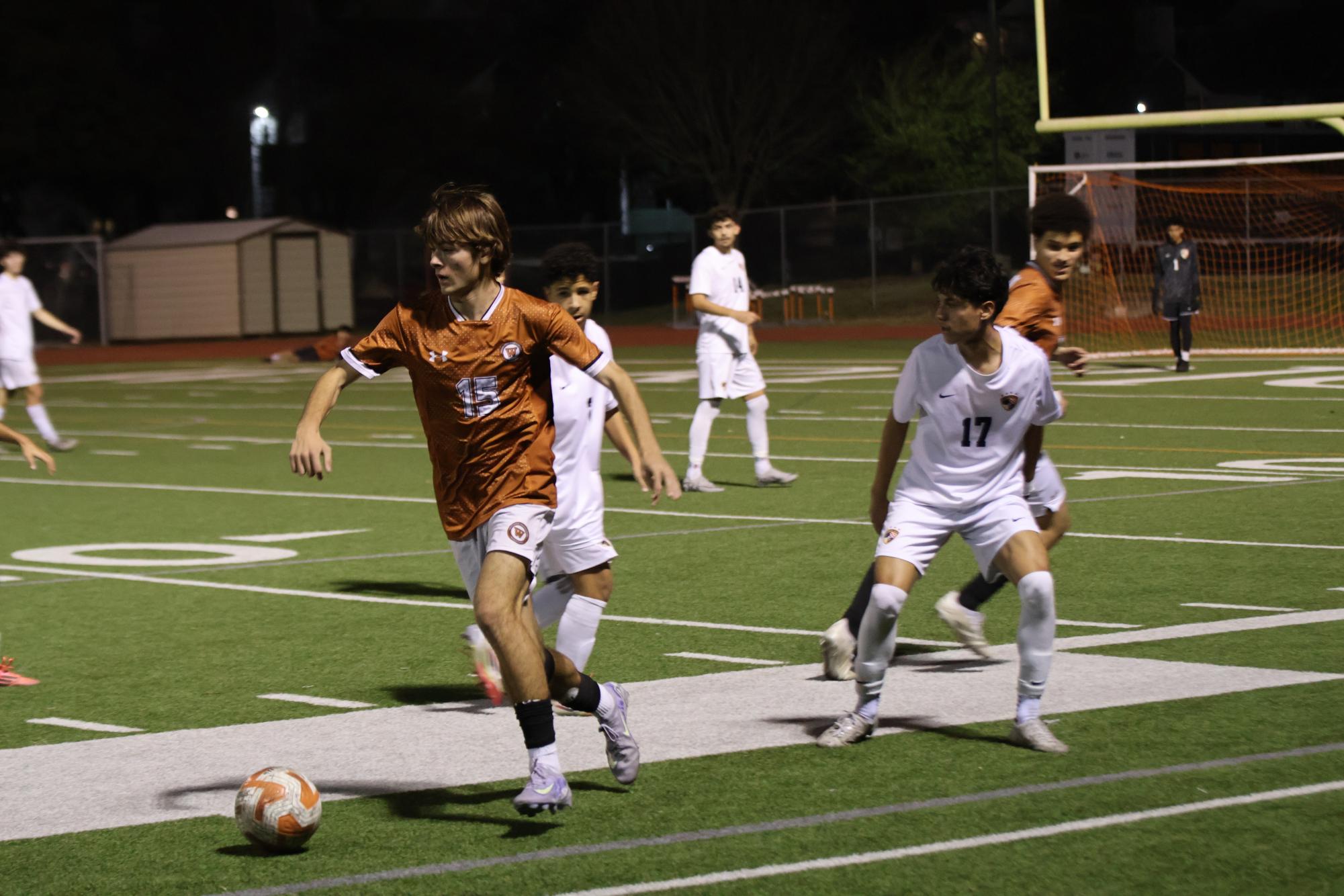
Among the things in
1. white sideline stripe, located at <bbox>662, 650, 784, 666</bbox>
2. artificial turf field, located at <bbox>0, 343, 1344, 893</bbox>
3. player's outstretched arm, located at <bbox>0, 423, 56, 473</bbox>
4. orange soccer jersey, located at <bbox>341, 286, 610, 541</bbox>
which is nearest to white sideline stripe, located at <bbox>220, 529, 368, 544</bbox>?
artificial turf field, located at <bbox>0, 343, 1344, 893</bbox>

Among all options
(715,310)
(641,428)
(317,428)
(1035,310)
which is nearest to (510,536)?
(641,428)

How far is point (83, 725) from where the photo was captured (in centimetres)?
715

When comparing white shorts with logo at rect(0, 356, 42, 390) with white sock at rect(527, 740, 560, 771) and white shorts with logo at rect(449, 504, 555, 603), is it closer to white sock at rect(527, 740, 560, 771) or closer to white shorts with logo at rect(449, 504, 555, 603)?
white shorts with logo at rect(449, 504, 555, 603)

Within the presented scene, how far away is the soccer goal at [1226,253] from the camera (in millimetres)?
31125

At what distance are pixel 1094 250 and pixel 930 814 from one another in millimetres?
27909

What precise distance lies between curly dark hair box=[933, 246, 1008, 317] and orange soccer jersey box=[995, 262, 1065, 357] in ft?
4.34

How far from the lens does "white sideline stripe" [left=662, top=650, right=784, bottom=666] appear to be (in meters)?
7.98

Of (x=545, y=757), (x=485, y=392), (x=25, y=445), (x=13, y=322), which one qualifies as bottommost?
(x=545, y=757)

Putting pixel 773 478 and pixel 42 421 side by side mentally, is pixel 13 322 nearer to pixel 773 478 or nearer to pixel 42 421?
pixel 42 421

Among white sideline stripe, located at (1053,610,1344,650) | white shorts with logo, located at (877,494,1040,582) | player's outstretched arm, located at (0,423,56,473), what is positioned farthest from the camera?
player's outstretched arm, located at (0,423,56,473)

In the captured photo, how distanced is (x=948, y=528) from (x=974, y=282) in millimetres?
838

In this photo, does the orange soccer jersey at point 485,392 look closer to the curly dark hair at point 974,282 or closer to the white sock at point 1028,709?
the curly dark hair at point 974,282

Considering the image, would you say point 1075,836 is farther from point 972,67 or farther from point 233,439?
point 972,67

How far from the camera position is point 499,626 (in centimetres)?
554
